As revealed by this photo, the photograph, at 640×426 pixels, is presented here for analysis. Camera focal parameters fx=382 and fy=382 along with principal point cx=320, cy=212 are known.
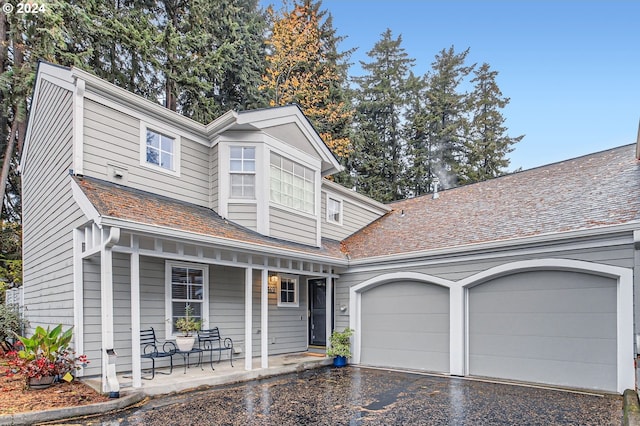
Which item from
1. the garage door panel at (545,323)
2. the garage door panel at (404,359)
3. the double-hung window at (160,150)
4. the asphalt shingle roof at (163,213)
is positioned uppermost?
the double-hung window at (160,150)

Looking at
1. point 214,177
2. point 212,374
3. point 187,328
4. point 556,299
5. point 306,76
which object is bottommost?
point 212,374

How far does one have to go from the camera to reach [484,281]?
760cm

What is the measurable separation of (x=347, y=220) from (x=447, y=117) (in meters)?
15.0

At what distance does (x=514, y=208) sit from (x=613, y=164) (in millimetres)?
2510

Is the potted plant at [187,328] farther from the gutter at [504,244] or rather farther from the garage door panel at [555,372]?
the garage door panel at [555,372]

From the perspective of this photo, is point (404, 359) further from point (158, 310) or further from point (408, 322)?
point (158, 310)

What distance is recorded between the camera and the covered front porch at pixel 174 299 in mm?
5734

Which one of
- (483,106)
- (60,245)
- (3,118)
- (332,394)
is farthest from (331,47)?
(332,394)

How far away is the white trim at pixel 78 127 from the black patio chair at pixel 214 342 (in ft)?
12.4

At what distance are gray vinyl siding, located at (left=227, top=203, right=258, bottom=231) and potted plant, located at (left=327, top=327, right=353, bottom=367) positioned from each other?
318 cm

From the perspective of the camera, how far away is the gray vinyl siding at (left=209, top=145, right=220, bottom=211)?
8.89 meters

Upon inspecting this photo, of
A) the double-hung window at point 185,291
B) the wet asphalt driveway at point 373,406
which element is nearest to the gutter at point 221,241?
the double-hung window at point 185,291

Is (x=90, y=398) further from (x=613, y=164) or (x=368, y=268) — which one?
(x=613, y=164)

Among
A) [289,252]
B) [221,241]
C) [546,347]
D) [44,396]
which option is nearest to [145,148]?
[221,241]
